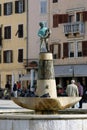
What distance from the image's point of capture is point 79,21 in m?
61.0

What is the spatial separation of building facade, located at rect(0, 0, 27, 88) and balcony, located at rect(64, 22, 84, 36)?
712cm

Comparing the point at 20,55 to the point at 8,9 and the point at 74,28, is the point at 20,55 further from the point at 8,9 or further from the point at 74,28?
the point at 74,28

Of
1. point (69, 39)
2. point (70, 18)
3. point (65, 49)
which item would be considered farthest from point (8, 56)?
point (70, 18)

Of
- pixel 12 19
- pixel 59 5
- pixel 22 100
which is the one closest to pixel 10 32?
pixel 12 19

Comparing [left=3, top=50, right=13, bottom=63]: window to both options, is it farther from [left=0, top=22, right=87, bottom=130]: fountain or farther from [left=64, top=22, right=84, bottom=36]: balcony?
[left=0, top=22, right=87, bottom=130]: fountain

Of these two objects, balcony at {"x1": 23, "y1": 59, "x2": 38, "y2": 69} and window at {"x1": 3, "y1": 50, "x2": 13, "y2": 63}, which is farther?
window at {"x1": 3, "y1": 50, "x2": 13, "y2": 63}

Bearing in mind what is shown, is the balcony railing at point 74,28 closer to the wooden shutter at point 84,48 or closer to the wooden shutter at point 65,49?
the wooden shutter at point 84,48

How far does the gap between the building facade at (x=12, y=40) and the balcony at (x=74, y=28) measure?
23.4ft

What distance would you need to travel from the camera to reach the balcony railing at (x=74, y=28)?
60688 mm

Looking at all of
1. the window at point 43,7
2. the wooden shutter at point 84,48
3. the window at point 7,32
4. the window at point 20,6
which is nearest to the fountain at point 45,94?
the wooden shutter at point 84,48

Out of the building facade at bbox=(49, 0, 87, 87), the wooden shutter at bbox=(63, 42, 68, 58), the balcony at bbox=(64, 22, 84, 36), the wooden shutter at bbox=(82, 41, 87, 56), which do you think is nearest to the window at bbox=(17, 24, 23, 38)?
the building facade at bbox=(49, 0, 87, 87)

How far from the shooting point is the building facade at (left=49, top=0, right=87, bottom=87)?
60.1m

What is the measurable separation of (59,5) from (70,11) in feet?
6.12

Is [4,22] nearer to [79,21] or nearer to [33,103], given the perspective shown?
[79,21]
